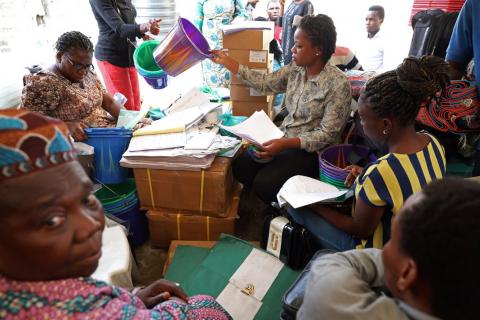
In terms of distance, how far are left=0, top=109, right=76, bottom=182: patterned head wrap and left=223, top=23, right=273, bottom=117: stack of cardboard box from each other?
68.0 inches

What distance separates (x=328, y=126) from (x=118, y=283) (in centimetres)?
121

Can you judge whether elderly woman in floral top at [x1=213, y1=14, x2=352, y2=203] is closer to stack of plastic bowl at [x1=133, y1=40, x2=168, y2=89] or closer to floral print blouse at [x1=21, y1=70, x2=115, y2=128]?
stack of plastic bowl at [x1=133, y1=40, x2=168, y2=89]

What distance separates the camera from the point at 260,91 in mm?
2068

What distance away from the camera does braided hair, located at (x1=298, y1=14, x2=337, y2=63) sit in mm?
1647

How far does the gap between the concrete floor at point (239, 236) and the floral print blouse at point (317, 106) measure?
0.58 m

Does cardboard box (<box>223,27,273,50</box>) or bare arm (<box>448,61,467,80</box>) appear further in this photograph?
cardboard box (<box>223,27,273,50</box>)

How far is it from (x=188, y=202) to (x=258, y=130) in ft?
1.76

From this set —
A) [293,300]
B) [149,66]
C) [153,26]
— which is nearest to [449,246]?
[293,300]

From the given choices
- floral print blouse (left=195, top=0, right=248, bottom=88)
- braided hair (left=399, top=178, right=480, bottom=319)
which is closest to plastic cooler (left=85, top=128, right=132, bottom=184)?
braided hair (left=399, top=178, right=480, bottom=319)

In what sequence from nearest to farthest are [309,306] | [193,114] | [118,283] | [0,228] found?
[0,228] → [309,306] → [118,283] → [193,114]

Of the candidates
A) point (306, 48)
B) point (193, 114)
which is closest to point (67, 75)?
point (193, 114)

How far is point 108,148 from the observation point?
5.53 feet

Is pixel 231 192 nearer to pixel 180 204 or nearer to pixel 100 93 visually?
pixel 180 204

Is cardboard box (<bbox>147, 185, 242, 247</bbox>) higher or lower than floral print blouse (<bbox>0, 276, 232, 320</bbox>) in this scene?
lower
